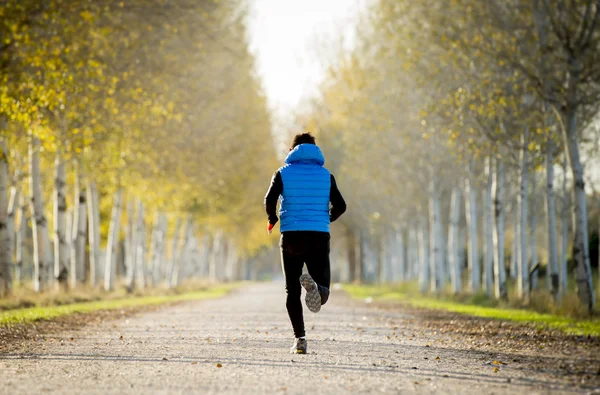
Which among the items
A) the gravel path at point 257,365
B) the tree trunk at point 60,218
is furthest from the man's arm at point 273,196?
the tree trunk at point 60,218

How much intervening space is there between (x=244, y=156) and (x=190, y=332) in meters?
25.4

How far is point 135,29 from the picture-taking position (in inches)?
853

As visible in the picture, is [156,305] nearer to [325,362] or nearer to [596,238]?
[325,362]

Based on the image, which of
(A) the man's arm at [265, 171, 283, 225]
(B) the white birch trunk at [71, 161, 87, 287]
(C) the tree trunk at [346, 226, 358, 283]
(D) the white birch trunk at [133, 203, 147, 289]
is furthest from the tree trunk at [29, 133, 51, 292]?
(C) the tree trunk at [346, 226, 358, 283]

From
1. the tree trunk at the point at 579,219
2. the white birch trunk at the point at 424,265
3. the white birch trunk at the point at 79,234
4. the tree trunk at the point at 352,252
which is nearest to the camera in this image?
the tree trunk at the point at 579,219

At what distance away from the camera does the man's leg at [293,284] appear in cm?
913

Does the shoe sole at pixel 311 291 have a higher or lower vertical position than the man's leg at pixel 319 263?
lower

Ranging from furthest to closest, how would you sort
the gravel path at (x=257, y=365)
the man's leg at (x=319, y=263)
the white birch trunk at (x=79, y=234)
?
1. the white birch trunk at (x=79, y=234)
2. the man's leg at (x=319, y=263)
3. the gravel path at (x=257, y=365)

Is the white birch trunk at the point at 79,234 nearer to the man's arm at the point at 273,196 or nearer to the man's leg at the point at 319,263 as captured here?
the man's arm at the point at 273,196

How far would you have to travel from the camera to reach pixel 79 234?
28.5 metres

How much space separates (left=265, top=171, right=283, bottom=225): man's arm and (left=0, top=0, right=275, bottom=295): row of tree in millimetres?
8561

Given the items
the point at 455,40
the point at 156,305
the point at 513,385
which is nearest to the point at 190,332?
the point at 513,385

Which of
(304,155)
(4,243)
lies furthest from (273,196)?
(4,243)

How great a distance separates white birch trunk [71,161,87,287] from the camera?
2722 cm
